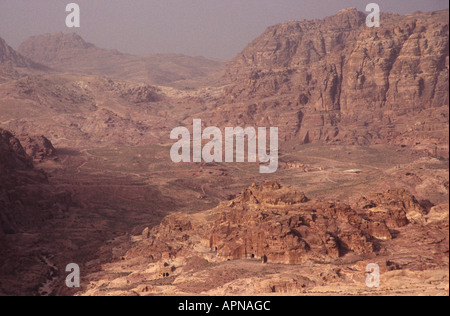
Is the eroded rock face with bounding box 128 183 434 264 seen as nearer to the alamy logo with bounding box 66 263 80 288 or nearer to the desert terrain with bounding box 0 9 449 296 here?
the desert terrain with bounding box 0 9 449 296

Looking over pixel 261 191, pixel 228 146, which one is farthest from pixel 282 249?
pixel 228 146

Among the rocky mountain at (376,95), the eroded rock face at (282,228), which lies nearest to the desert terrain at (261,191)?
the eroded rock face at (282,228)

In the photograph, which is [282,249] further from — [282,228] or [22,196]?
[22,196]

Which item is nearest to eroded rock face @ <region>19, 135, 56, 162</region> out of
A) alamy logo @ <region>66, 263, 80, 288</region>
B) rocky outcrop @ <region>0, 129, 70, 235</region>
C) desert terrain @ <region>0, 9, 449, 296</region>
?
desert terrain @ <region>0, 9, 449, 296</region>

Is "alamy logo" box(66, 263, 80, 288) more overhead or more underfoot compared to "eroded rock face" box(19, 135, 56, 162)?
more underfoot
